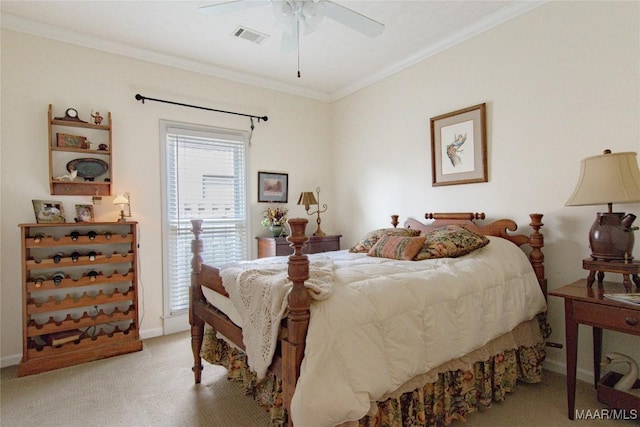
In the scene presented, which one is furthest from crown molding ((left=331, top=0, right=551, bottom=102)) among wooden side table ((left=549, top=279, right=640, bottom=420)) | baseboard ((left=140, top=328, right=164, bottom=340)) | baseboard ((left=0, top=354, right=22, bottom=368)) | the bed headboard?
baseboard ((left=0, top=354, right=22, bottom=368))

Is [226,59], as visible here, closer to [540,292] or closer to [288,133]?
[288,133]

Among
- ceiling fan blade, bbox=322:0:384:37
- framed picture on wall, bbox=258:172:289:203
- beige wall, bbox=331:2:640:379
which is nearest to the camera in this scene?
ceiling fan blade, bbox=322:0:384:37

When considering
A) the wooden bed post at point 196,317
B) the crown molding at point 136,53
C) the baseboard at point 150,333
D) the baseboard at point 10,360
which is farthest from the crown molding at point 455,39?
the baseboard at point 10,360

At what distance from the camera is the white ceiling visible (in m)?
2.67

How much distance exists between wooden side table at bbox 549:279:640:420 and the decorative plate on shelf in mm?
3674

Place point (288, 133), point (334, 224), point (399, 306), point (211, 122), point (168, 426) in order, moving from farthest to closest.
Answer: point (334, 224), point (288, 133), point (211, 122), point (168, 426), point (399, 306)

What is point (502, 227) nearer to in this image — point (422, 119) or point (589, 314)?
point (589, 314)

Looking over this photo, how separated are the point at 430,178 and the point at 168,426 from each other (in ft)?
9.69

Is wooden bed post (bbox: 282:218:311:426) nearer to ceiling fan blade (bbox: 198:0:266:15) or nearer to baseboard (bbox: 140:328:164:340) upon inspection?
ceiling fan blade (bbox: 198:0:266:15)

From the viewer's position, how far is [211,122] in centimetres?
378

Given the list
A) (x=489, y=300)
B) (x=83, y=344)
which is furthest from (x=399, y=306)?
(x=83, y=344)

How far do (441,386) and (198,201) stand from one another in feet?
9.70

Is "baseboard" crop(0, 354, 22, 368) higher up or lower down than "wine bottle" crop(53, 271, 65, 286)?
lower down

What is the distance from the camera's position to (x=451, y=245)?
238 centimetres
